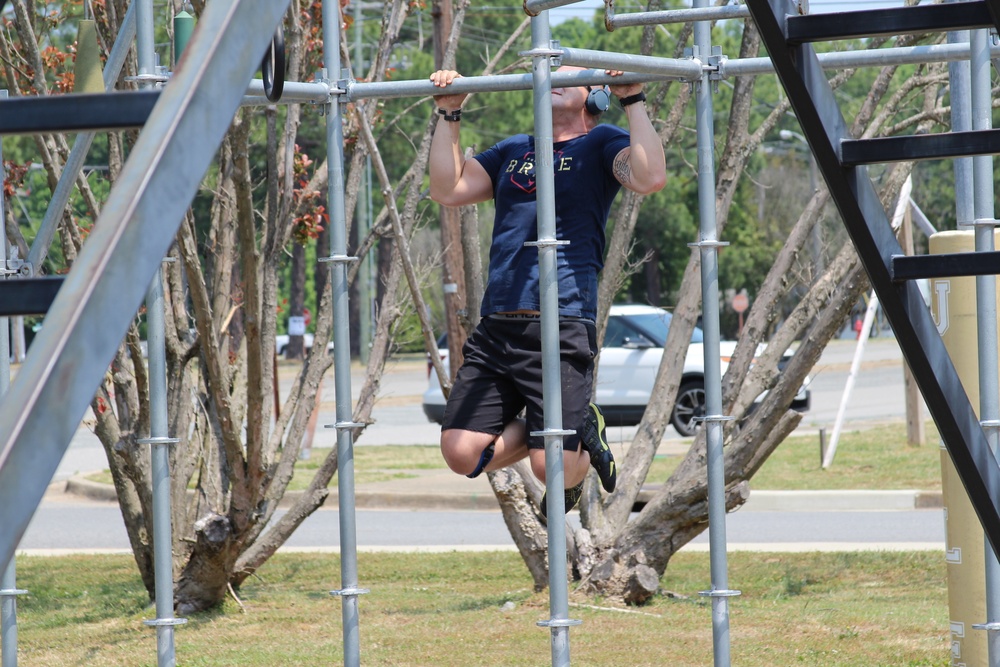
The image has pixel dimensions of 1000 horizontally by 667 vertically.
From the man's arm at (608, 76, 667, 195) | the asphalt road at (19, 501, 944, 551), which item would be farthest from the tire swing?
the asphalt road at (19, 501, 944, 551)

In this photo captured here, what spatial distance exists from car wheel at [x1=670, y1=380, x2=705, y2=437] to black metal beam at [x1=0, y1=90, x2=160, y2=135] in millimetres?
14937

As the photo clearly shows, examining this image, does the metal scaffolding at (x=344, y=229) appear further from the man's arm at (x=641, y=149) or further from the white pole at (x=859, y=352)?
the white pole at (x=859, y=352)

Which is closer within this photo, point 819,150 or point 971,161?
point 819,150

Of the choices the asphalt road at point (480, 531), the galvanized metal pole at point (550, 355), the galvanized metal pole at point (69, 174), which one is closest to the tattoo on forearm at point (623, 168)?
the galvanized metal pole at point (550, 355)

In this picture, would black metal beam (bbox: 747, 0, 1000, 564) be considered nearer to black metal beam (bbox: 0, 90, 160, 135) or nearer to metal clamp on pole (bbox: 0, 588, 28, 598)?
black metal beam (bbox: 0, 90, 160, 135)

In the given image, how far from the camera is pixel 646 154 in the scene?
396 centimetres

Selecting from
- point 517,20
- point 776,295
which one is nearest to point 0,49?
point 776,295

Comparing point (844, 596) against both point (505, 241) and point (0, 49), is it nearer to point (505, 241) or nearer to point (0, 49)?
point (505, 241)

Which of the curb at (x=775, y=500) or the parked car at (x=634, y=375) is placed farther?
the parked car at (x=634, y=375)

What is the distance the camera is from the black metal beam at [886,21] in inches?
79.4

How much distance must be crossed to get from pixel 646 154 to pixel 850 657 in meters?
2.59

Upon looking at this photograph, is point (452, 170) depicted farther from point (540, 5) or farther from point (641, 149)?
point (540, 5)

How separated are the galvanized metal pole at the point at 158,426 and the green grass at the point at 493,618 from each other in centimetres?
173

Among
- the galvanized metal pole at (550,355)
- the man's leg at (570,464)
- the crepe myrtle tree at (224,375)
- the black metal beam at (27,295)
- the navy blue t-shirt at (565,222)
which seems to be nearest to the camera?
the black metal beam at (27,295)
